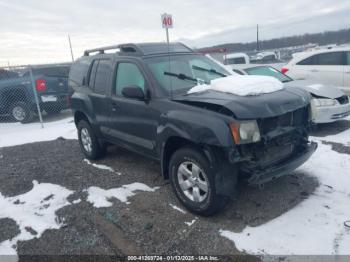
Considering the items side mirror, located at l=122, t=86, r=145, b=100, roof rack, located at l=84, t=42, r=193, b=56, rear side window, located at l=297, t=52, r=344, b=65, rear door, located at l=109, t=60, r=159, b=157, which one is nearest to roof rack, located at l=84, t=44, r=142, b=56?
roof rack, located at l=84, t=42, r=193, b=56

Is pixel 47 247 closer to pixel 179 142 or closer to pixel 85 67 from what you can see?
pixel 179 142

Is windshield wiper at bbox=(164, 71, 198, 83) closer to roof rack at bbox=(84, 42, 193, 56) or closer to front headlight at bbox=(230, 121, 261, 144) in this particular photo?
roof rack at bbox=(84, 42, 193, 56)

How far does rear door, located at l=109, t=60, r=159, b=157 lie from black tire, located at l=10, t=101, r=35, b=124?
253 inches

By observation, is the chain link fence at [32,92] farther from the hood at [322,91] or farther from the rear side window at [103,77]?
the hood at [322,91]

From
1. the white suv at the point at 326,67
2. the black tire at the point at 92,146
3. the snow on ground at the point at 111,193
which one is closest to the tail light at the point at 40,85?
the black tire at the point at 92,146

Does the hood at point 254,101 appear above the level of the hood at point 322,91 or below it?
above

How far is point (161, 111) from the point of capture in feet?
12.8

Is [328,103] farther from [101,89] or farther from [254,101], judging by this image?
[101,89]

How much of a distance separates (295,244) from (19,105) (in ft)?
32.2

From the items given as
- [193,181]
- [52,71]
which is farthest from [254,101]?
[52,71]

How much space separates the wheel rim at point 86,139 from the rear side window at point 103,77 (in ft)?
3.25

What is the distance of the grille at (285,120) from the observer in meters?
3.42

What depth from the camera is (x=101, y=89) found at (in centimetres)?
514

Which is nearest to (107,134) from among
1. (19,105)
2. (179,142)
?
(179,142)
